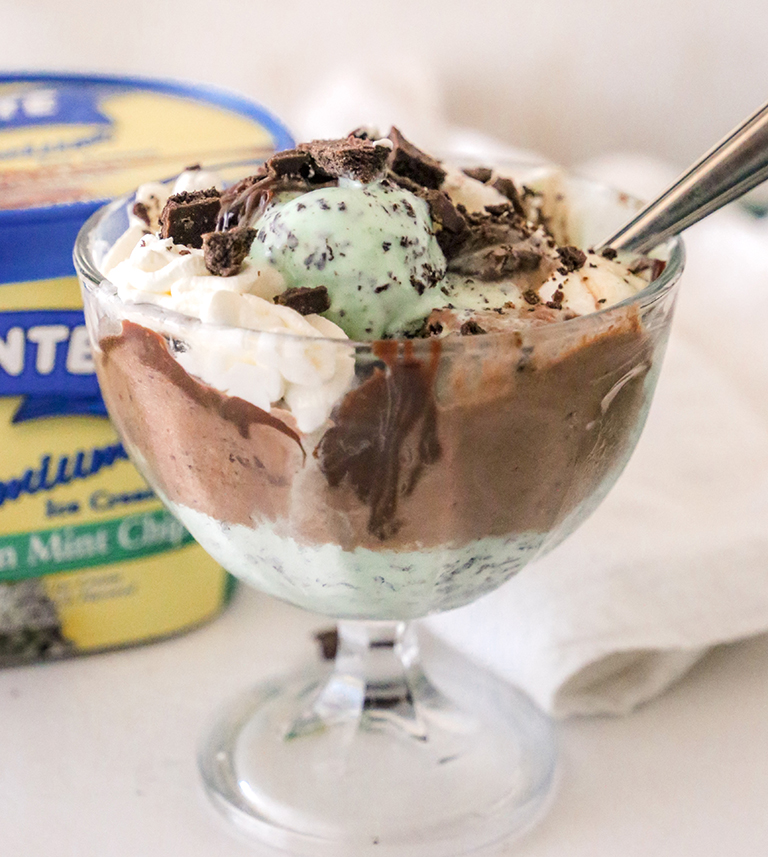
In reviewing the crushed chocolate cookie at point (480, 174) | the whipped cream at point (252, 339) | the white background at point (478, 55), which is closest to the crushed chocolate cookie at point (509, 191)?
the crushed chocolate cookie at point (480, 174)

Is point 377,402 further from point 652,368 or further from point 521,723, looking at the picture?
point 521,723

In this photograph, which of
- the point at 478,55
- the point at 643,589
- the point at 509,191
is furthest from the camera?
the point at 478,55

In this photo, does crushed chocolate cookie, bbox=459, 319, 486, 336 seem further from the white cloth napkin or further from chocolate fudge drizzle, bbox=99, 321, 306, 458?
the white cloth napkin

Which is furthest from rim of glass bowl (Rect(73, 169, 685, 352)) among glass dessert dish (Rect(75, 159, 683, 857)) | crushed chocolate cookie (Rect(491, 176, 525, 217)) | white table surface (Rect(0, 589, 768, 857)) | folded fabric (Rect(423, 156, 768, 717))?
white table surface (Rect(0, 589, 768, 857))

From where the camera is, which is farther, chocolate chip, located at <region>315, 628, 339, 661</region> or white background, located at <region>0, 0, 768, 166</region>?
white background, located at <region>0, 0, 768, 166</region>

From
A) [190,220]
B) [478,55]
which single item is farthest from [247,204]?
[478,55]

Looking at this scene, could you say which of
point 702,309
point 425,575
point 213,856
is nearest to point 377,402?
point 425,575

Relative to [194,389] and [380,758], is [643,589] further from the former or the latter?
[194,389]
